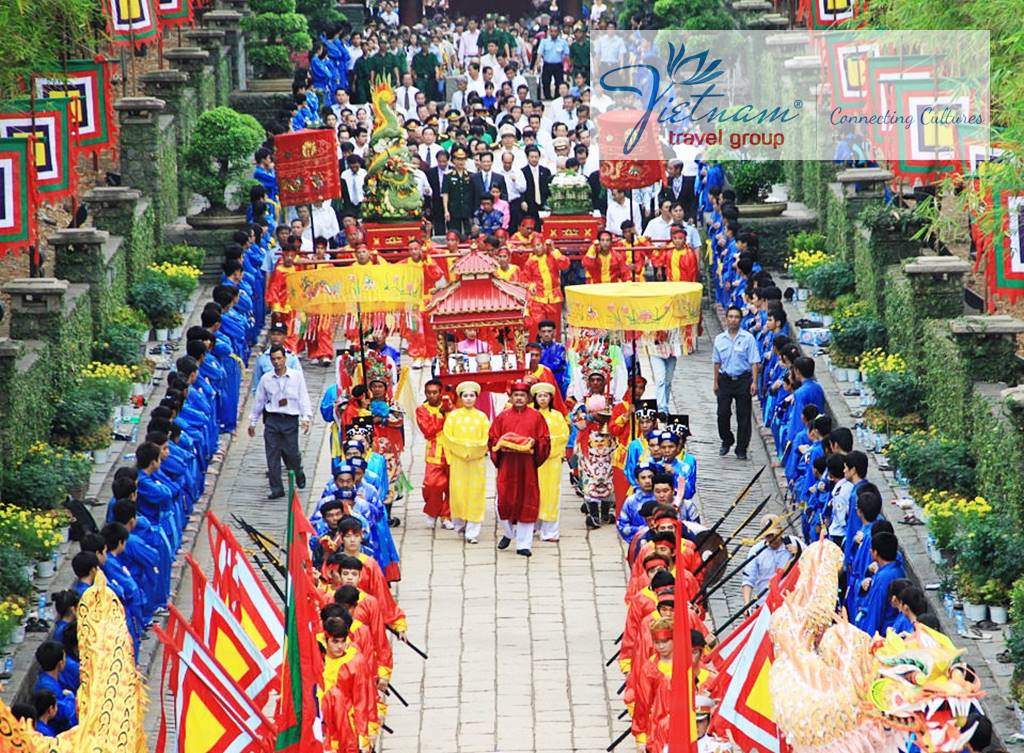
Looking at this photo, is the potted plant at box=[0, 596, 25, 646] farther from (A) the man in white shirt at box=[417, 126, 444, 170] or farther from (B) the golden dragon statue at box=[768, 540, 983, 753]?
(A) the man in white shirt at box=[417, 126, 444, 170]

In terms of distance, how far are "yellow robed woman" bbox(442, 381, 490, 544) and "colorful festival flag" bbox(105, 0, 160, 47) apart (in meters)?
9.79

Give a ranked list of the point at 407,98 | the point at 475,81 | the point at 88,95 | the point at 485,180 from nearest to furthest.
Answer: the point at 88,95 < the point at 485,180 < the point at 407,98 < the point at 475,81

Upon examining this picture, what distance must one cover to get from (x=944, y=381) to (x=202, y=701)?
9846mm

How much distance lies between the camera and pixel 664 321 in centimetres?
2238

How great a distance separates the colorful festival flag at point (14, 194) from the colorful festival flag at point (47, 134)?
1.59 meters

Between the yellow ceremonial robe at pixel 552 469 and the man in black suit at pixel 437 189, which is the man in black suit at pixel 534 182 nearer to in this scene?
the man in black suit at pixel 437 189

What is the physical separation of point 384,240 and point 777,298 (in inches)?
253

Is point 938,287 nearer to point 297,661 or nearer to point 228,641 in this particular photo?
point 228,641

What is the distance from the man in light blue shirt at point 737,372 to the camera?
24.4 metres

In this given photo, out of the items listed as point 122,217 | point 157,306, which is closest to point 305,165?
point 122,217

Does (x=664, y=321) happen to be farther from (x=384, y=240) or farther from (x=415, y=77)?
(x=415, y=77)

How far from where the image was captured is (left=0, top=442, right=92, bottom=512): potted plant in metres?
21.5

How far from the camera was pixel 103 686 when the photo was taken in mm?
14328

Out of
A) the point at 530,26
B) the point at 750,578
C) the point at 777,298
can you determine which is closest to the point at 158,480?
the point at 750,578
